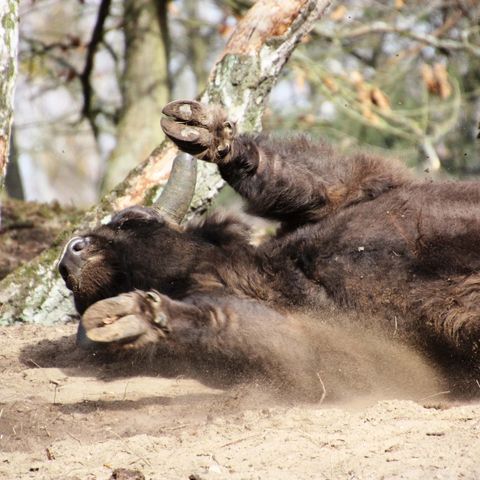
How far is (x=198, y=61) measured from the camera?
44.6 feet

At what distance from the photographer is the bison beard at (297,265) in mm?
3965

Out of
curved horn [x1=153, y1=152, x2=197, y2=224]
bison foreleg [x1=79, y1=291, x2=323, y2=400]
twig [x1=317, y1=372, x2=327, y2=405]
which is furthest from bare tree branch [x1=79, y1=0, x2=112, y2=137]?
twig [x1=317, y1=372, x2=327, y2=405]

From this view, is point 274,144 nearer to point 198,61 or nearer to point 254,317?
point 254,317

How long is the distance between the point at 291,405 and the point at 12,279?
234 centimetres

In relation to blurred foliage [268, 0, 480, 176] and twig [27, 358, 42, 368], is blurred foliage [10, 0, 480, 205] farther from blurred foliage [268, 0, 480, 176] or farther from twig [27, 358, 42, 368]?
twig [27, 358, 42, 368]

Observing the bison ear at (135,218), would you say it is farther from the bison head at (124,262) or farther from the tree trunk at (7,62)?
the tree trunk at (7,62)

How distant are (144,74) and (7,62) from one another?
576cm

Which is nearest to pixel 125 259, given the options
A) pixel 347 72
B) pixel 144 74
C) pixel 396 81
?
pixel 144 74

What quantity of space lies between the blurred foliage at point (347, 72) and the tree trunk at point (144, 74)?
19cm

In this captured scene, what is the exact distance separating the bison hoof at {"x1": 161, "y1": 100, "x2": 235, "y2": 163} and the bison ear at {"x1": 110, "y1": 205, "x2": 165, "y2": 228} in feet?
1.95

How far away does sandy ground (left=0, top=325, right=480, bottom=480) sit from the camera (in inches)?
122

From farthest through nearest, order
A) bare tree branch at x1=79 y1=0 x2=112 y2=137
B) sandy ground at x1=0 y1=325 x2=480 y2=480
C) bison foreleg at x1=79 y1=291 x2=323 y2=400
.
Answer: bare tree branch at x1=79 y1=0 x2=112 y2=137, bison foreleg at x1=79 y1=291 x2=323 y2=400, sandy ground at x1=0 y1=325 x2=480 y2=480

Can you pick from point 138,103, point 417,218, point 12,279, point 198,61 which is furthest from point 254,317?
point 198,61

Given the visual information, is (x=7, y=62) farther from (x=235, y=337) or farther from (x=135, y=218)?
(x=235, y=337)
